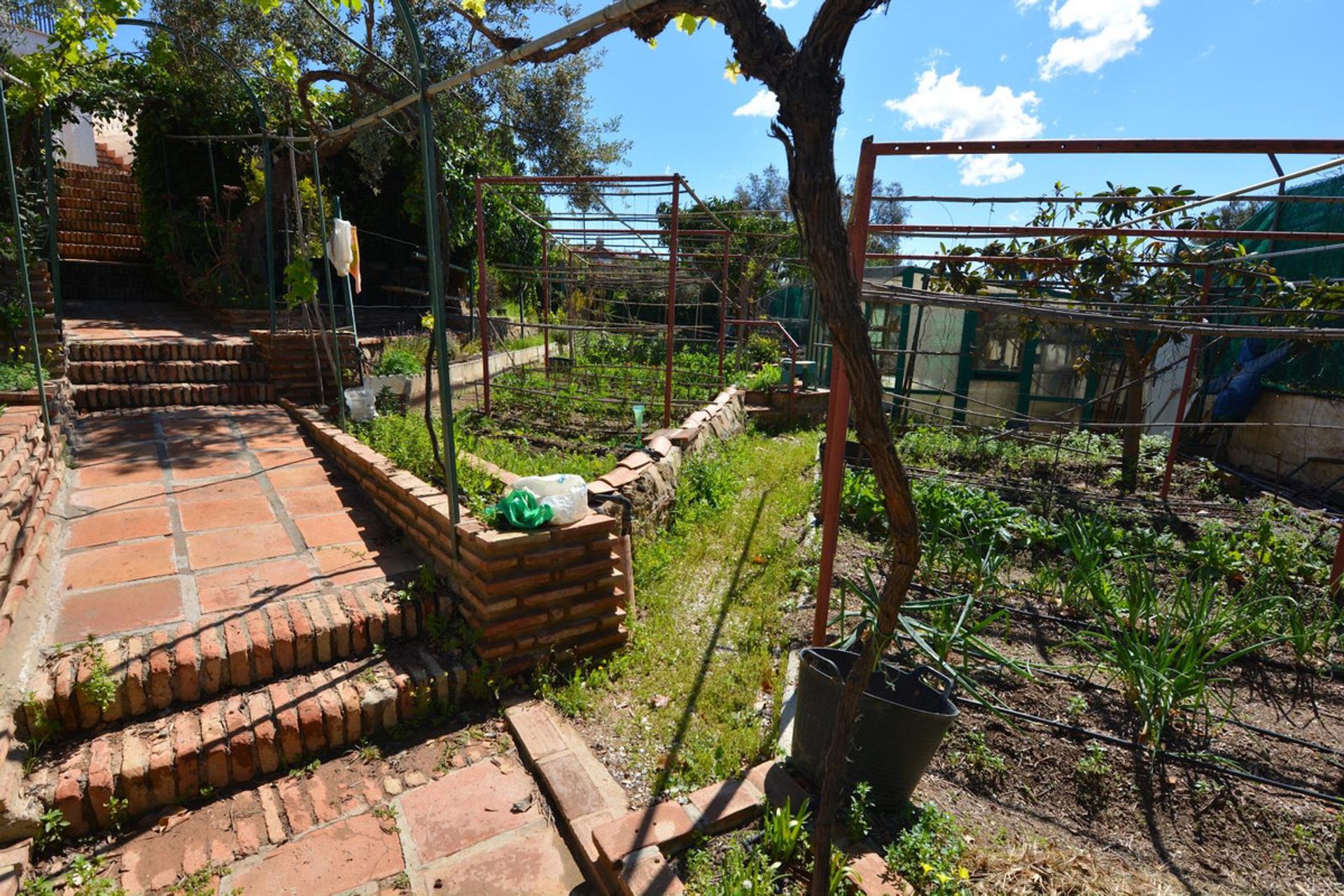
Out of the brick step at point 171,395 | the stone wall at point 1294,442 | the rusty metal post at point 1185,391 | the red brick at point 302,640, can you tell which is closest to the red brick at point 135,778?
the red brick at point 302,640

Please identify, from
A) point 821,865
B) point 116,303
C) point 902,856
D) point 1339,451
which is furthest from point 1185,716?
point 116,303

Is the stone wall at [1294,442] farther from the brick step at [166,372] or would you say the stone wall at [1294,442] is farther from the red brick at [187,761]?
the brick step at [166,372]

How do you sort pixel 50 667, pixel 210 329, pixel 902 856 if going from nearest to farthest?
pixel 902 856, pixel 50 667, pixel 210 329

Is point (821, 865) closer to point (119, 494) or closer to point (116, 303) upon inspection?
point (119, 494)

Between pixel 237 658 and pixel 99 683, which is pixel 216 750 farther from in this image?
pixel 99 683

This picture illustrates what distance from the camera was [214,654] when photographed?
2.50 metres

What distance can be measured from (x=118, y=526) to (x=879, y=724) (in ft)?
12.9

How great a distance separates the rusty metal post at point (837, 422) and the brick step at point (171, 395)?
572cm

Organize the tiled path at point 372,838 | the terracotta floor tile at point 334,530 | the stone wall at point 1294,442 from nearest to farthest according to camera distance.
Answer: the tiled path at point 372,838, the terracotta floor tile at point 334,530, the stone wall at point 1294,442

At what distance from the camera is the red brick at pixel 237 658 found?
253 centimetres

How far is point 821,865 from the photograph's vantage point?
160cm

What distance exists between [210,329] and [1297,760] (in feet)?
31.5

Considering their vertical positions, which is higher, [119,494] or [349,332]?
[349,332]

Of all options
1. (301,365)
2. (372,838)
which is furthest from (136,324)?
(372,838)
